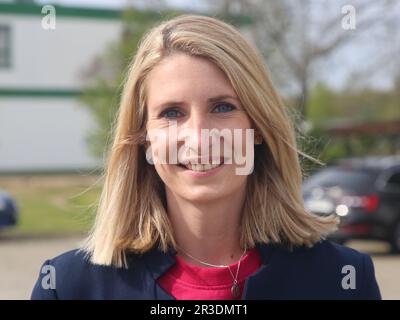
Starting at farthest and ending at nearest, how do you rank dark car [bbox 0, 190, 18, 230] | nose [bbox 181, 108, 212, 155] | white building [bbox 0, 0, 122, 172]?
white building [bbox 0, 0, 122, 172] → dark car [bbox 0, 190, 18, 230] → nose [bbox 181, 108, 212, 155]

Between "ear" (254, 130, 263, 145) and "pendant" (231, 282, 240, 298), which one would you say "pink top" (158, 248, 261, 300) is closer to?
"pendant" (231, 282, 240, 298)

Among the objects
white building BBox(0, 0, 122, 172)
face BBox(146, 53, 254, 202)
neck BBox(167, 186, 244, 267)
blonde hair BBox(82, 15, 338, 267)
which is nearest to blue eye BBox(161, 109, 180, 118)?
face BBox(146, 53, 254, 202)

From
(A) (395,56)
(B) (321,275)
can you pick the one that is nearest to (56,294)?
(B) (321,275)

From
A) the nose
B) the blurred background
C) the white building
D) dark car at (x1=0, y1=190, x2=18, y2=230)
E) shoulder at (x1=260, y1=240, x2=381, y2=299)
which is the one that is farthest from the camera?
the white building

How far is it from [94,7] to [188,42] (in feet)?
78.8

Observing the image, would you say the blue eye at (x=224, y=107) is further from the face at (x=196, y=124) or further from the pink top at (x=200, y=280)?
the pink top at (x=200, y=280)

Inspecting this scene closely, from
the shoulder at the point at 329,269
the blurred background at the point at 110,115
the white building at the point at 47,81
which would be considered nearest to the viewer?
the shoulder at the point at 329,269

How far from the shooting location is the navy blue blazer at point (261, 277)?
1.88m

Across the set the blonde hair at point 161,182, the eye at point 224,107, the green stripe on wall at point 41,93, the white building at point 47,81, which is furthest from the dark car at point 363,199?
the green stripe on wall at point 41,93

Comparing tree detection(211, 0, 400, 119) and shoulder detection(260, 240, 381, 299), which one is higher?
tree detection(211, 0, 400, 119)

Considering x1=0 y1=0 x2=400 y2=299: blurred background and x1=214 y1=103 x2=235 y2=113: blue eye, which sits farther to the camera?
x1=0 y1=0 x2=400 y2=299: blurred background

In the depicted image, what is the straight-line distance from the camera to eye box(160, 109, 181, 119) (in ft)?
6.07

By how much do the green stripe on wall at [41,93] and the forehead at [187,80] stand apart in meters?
23.2

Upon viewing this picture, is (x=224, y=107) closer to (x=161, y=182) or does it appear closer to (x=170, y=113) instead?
(x=170, y=113)
